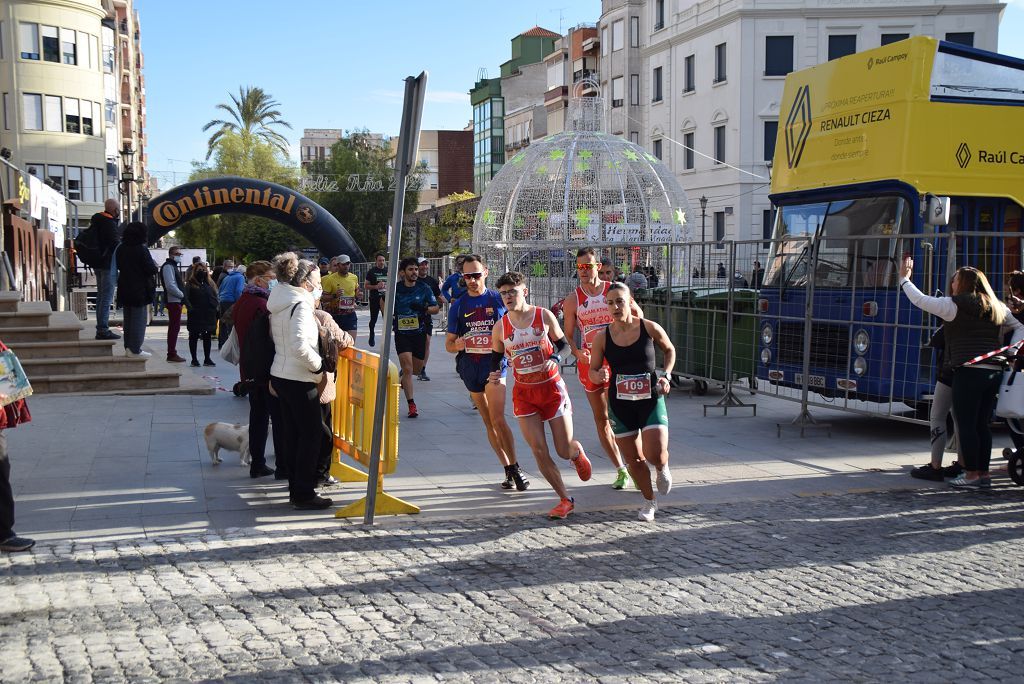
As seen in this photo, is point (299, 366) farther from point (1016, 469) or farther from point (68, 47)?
point (68, 47)

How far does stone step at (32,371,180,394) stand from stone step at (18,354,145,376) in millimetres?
131

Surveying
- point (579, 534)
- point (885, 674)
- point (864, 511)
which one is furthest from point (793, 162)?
point (885, 674)

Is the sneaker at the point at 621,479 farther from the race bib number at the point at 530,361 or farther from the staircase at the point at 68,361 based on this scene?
the staircase at the point at 68,361

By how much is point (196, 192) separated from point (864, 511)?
73.0 feet

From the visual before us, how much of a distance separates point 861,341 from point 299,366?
5940mm

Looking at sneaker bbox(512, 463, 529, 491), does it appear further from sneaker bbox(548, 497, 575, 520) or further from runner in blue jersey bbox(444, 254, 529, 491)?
sneaker bbox(548, 497, 575, 520)

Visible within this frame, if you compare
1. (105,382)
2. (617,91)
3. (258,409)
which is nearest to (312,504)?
(258,409)

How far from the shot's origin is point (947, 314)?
8328 mm

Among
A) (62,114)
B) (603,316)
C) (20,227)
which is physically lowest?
(603,316)

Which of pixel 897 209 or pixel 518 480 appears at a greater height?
pixel 897 209

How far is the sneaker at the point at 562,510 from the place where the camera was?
7.42m

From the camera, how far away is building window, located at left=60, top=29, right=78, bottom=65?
5075 cm

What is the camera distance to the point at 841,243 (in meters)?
11.2

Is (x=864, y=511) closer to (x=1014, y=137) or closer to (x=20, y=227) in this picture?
(x=1014, y=137)
